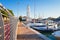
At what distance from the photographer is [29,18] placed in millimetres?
81000

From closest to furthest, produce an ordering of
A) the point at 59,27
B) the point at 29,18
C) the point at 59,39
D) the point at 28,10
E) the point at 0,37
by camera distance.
Result: the point at 0,37 < the point at 59,39 < the point at 59,27 < the point at 28,10 < the point at 29,18

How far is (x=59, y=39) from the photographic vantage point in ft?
32.3

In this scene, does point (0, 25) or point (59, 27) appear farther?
point (59, 27)

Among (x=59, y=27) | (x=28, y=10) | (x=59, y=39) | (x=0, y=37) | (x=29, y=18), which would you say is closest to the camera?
(x=0, y=37)

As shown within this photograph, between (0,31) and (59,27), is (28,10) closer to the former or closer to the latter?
(59,27)

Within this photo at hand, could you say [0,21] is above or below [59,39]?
above

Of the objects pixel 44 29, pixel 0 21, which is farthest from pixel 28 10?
pixel 0 21

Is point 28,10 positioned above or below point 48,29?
above

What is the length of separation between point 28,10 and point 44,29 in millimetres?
40123

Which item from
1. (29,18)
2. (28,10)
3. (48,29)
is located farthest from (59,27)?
(29,18)

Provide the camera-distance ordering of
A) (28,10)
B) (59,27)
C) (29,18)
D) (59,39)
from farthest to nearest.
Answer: (29,18), (28,10), (59,27), (59,39)

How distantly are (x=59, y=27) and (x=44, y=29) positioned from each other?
9.31 ft

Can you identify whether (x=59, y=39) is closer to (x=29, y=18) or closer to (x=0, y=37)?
(x=0, y=37)

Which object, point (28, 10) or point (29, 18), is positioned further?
point (29, 18)
